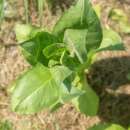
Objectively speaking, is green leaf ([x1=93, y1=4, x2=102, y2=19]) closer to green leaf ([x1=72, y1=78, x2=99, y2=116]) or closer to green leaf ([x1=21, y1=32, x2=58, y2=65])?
green leaf ([x1=72, y1=78, x2=99, y2=116])

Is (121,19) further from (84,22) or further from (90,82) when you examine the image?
(84,22)

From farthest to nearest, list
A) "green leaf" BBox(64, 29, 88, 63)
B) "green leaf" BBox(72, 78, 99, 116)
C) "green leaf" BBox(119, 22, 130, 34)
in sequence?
"green leaf" BBox(119, 22, 130, 34)
"green leaf" BBox(72, 78, 99, 116)
"green leaf" BBox(64, 29, 88, 63)

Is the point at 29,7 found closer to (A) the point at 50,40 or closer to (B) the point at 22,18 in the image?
(B) the point at 22,18

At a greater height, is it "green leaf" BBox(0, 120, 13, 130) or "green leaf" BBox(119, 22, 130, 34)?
"green leaf" BBox(119, 22, 130, 34)

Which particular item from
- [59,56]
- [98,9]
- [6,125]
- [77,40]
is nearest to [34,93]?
[59,56]

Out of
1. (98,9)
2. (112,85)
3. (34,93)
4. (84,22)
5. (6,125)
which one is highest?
(84,22)

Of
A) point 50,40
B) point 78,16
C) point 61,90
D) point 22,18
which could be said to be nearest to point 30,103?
point 61,90

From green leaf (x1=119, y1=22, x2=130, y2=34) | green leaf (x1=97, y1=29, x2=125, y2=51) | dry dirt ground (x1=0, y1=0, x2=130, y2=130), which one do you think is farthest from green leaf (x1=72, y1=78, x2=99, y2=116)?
green leaf (x1=119, y1=22, x2=130, y2=34)
